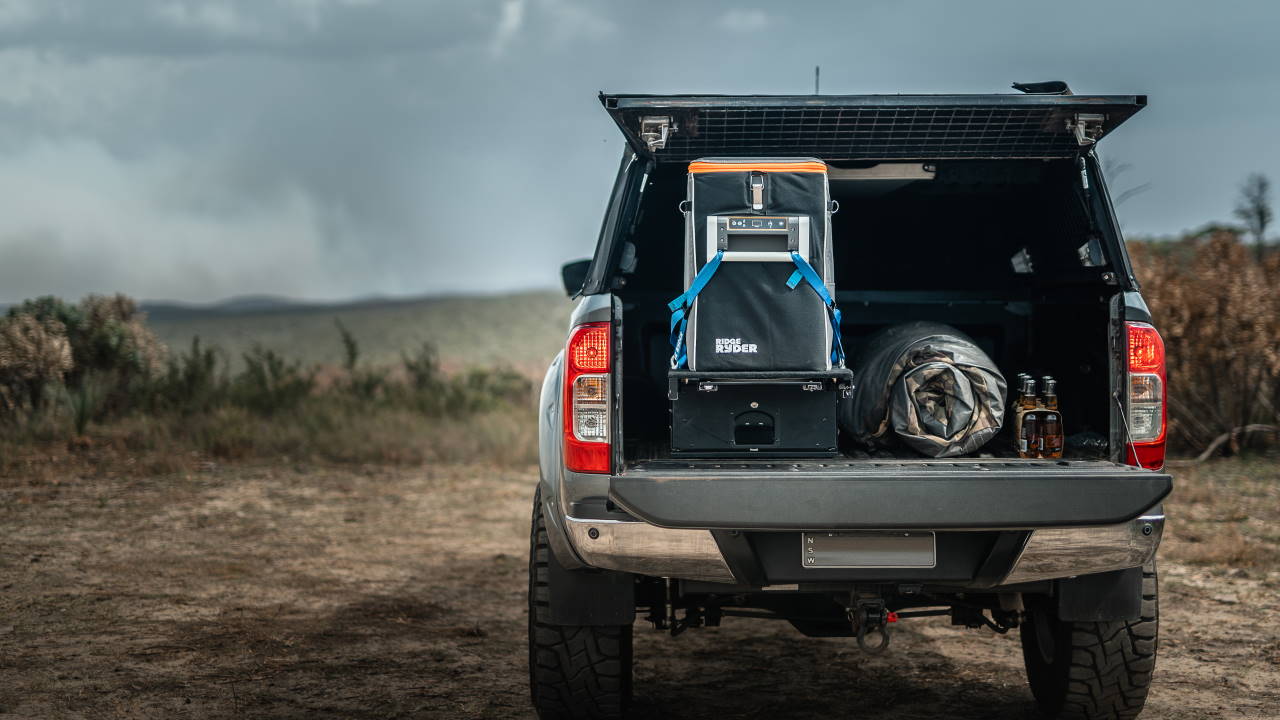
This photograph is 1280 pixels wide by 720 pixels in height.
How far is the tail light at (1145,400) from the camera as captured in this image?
3.85 metres

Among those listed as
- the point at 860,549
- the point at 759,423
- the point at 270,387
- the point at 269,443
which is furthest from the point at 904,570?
the point at 270,387

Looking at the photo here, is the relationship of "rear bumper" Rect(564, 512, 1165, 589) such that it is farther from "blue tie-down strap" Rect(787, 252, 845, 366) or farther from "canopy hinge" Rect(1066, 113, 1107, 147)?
"canopy hinge" Rect(1066, 113, 1107, 147)

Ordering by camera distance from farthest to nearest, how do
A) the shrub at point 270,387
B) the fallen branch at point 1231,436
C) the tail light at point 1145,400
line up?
the shrub at point 270,387 → the fallen branch at point 1231,436 → the tail light at point 1145,400

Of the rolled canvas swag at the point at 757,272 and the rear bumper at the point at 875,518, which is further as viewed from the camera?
the rolled canvas swag at the point at 757,272

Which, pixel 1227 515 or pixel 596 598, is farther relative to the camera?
pixel 1227 515

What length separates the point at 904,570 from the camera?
367 centimetres

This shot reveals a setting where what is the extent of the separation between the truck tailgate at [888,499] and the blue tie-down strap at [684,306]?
595 mm

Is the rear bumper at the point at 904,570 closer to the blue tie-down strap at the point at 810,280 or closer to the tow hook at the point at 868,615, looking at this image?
the tow hook at the point at 868,615

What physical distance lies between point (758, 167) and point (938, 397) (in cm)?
111

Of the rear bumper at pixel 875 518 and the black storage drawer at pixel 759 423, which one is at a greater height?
the black storage drawer at pixel 759 423

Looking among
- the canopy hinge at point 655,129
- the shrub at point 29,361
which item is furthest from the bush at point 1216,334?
the shrub at point 29,361

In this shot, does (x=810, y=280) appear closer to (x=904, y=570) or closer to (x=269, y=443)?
(x=904, y=570)

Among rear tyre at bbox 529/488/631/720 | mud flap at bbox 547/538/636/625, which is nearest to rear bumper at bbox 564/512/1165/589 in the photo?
mud flap at bbox 547/538/636/625

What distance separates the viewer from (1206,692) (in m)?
4.82
